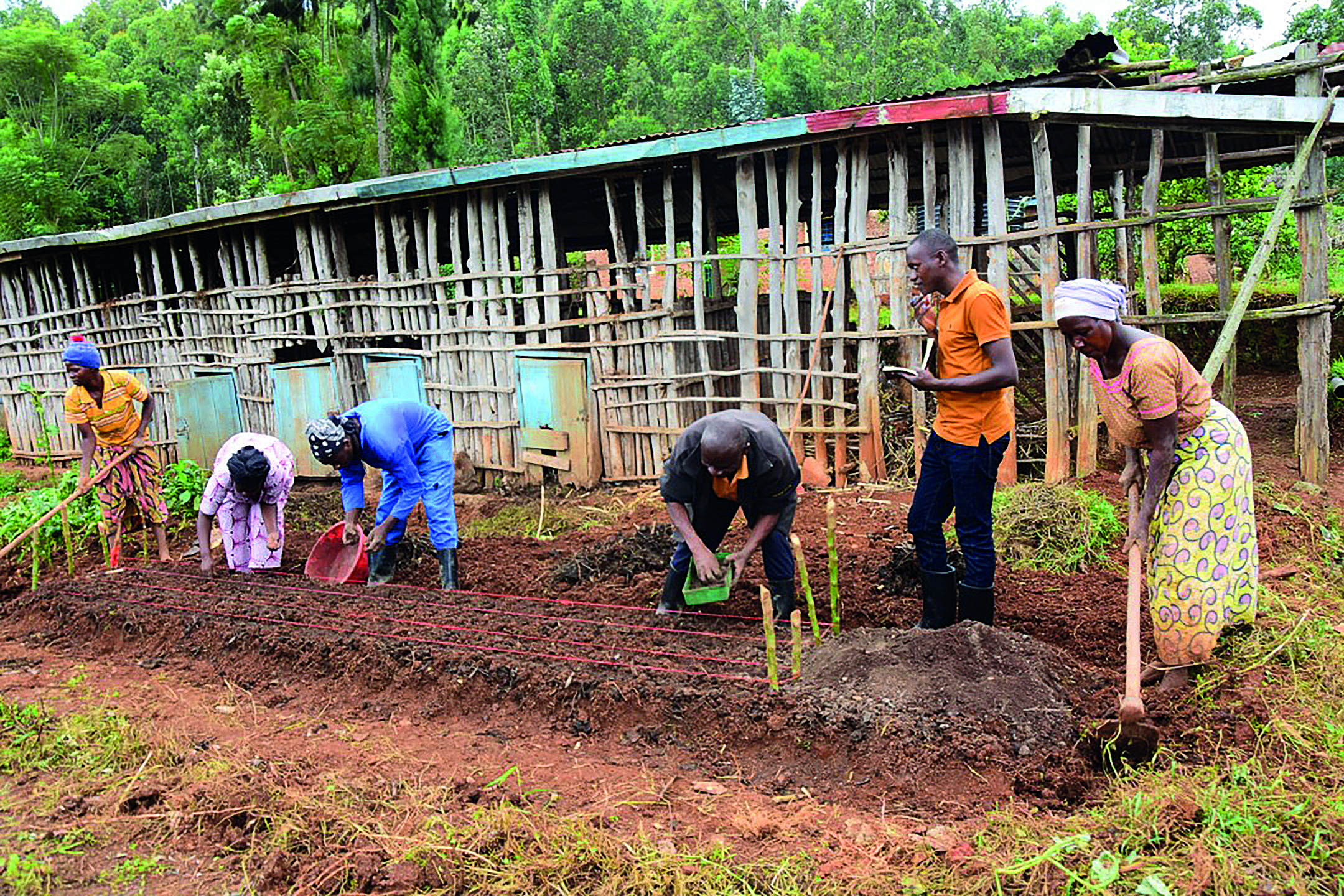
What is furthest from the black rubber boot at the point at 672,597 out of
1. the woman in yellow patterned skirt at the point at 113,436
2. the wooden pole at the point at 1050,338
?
the woman in yellow patterned skirt at the point at 113,436

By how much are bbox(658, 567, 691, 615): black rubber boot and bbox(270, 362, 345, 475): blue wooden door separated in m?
5.91

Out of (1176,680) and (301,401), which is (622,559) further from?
(301,401)

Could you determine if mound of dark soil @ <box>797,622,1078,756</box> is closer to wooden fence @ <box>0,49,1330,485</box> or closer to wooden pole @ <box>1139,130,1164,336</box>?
wooden fence @ <box>0,49,1330,485</box>

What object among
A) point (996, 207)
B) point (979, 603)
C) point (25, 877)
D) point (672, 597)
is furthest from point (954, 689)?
point (996, 207)

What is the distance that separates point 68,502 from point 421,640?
11.7ft

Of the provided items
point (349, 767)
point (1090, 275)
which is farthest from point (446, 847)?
point (1090, 275)

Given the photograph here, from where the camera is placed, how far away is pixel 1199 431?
3.61m

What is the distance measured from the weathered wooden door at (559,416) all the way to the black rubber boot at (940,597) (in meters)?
4.70

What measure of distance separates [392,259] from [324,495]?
3.24 m

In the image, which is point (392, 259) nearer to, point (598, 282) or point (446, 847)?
point (598, 282)

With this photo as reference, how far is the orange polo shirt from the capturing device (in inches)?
168

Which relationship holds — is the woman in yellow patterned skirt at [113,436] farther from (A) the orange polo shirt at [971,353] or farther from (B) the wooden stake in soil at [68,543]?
(A) the orange polo shirt at [971,353]

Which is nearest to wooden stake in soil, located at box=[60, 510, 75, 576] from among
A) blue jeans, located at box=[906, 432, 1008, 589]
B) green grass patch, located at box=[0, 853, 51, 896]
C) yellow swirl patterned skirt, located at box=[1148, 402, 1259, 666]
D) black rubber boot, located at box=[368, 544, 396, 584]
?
black rubber boot, located at box=[368, 544, 396, 584]

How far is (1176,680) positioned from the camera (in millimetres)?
Result: 3820
